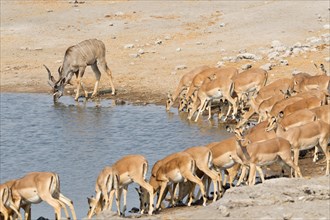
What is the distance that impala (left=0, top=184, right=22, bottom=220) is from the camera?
11.8 metres

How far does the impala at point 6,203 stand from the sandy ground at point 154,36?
1011 centimetres

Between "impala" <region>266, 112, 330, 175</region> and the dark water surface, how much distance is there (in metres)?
2.57

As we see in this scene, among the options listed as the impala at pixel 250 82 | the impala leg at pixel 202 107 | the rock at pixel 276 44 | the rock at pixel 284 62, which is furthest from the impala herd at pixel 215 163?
the rock at pixel 276 44

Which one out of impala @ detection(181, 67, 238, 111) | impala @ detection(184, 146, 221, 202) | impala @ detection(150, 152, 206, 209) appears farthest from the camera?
impala @ detection(181, 67, 238, 111)

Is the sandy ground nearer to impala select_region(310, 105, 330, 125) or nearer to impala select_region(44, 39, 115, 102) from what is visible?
impala select_region(44, 39, 115, 102)

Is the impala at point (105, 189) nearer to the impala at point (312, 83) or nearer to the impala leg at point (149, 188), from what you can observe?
the impala leg at point (149, 188)

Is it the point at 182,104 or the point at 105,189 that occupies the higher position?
the point at 105,189

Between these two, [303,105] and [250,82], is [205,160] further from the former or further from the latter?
[250,82]

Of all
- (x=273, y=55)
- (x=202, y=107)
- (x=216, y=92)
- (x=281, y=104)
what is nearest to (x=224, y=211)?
(x=281, y=104)

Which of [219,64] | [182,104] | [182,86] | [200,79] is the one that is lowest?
[182,104]

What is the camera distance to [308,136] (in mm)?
13852

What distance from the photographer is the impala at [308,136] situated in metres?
13.8

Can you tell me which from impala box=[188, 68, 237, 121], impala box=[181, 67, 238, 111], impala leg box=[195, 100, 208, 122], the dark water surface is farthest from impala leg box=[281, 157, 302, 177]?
impala box=[181, 67, 238, 111]

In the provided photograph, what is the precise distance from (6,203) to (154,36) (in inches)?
727
